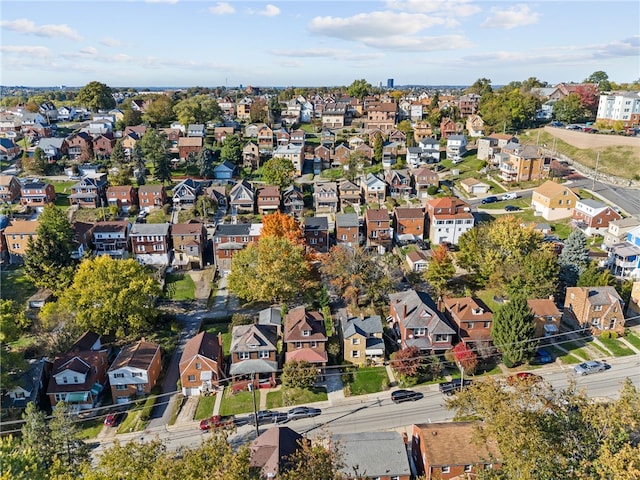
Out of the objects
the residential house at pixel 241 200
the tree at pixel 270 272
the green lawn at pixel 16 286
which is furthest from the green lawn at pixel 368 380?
the residential house at pixel 241 200

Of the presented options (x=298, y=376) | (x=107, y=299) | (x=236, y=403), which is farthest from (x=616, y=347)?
(x=107, y=299)

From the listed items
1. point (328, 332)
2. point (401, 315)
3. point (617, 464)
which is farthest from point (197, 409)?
point (617, 464)

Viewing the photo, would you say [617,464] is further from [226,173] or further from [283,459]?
[226,173]

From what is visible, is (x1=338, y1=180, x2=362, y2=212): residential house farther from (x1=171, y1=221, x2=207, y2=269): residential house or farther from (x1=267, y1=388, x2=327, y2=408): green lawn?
(x1=267, y1=388, x2=327, y2=408): green lawn

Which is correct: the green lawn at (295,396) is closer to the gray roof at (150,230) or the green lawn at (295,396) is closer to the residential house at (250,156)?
the gray roof at (150,230)

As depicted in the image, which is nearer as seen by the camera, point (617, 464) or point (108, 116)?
point (617, 464)

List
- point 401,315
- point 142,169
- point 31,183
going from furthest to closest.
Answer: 1. point 142,169
2. point 31,183
3. point 401,315

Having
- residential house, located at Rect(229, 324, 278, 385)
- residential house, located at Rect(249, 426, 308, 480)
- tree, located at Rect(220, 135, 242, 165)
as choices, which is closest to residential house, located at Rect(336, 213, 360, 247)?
residential house, located at Rect(229, 324, 278, 385)
